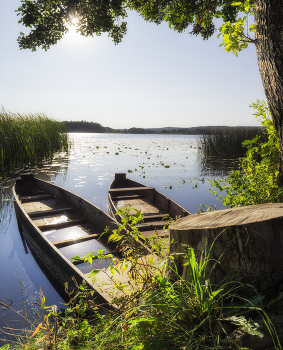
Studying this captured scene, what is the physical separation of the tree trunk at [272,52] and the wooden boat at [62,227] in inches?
102

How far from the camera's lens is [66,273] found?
330 cm

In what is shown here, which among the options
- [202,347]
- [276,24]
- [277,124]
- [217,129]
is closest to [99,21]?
[276,24]

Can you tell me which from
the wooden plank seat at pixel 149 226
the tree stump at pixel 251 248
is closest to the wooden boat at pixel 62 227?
the wooden plank seat at pixel 149 226

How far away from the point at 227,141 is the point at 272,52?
1595 centimetres

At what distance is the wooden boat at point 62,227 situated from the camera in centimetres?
353

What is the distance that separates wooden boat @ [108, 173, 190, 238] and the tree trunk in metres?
3.05

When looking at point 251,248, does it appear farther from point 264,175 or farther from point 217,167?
point 217,167

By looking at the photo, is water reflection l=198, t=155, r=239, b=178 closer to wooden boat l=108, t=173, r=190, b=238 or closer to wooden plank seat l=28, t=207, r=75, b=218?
wooden boat l=108, t=173, r=190, b=238

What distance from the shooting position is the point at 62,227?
5.46 m

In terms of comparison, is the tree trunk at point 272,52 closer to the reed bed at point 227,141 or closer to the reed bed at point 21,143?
the reed bed at point 21,143

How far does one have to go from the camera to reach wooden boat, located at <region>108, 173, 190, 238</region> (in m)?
5.29

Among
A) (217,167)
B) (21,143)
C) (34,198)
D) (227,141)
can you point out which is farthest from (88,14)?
(227,141)

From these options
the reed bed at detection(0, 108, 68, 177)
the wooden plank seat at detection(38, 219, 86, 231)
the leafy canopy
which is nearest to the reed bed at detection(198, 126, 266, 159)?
the leafy canopy

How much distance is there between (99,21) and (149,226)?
659cm
